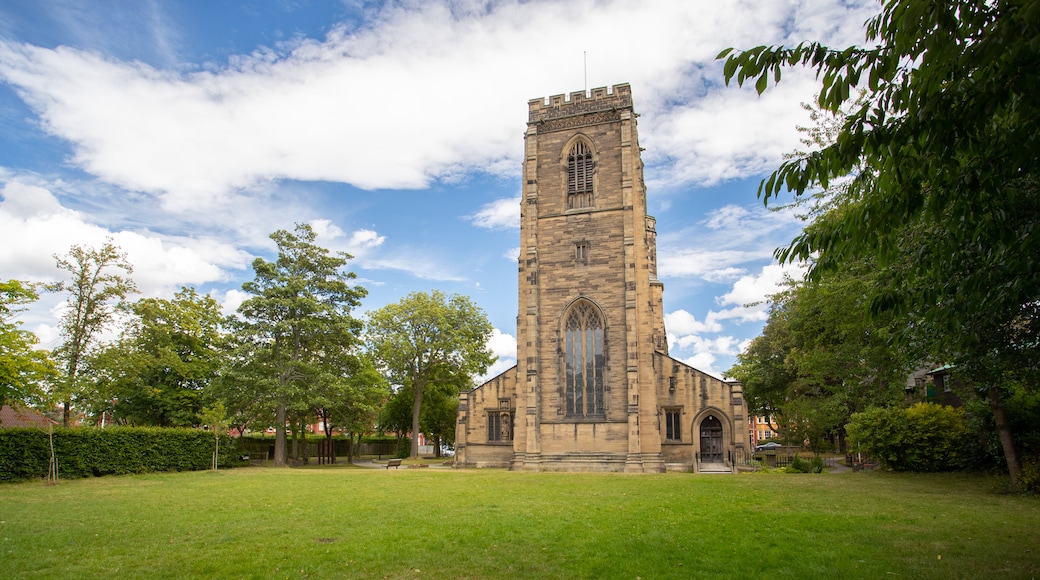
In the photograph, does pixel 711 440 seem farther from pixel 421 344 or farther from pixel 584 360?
pixel 421 344

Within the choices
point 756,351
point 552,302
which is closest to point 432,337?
point 552,302

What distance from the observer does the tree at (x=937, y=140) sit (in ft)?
13.8

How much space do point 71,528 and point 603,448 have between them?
22673 millimetres

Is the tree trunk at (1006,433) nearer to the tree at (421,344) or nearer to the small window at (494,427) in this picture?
the small window at (494,427)

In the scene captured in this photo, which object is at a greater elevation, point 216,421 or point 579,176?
point 579,176

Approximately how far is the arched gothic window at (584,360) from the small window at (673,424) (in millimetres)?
3405

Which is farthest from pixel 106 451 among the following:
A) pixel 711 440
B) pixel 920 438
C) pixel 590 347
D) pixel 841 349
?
pixel 920 438

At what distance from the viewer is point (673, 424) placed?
30953 millimetres

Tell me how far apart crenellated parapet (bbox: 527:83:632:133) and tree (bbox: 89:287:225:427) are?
21714mm

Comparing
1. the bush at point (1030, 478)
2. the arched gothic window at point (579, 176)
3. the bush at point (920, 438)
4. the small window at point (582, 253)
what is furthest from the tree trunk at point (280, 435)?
the bush at point (1030, 478)

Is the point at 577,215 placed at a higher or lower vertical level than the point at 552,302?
higher

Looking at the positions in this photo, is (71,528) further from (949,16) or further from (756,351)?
(756,351)

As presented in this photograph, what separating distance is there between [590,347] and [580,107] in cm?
1322

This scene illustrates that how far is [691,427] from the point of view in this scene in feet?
100
